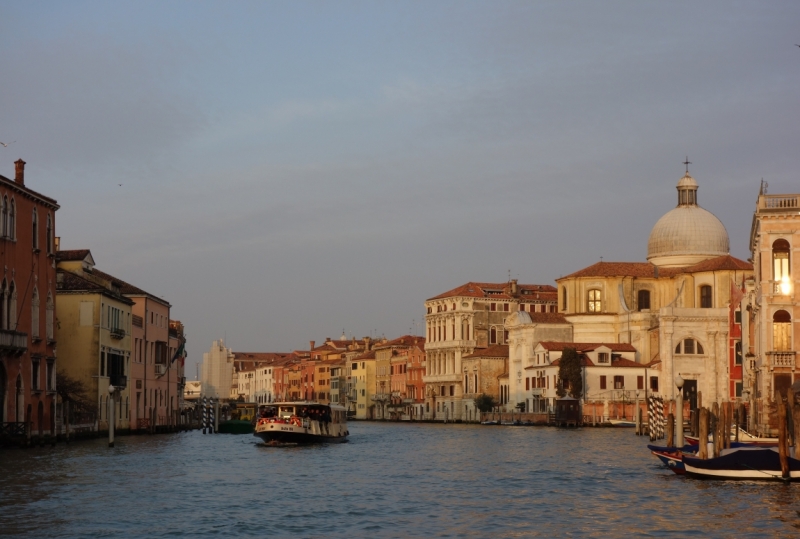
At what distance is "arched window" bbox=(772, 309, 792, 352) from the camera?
43688 mm

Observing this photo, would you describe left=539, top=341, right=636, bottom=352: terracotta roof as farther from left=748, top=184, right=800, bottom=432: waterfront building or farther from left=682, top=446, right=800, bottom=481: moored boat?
left=682, top=446, right=800, bottom=481: moored boat

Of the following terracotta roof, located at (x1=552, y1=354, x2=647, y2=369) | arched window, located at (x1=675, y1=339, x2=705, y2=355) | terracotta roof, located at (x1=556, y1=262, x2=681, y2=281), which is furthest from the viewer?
terracotta roof, located at (x1=556, y1=262, x2=681, y2=281)

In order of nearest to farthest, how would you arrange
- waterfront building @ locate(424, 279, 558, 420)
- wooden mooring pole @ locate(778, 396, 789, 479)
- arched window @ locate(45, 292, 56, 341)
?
wooden mooring pole @ locate(778, 396, 789, 479), arched window @ locate(45, 292, 56, 341), waterfront building @ locate(424, 279, 558, 420)

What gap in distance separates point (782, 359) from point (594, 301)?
4495 centimetres

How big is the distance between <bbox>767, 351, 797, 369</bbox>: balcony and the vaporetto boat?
55.8 ft

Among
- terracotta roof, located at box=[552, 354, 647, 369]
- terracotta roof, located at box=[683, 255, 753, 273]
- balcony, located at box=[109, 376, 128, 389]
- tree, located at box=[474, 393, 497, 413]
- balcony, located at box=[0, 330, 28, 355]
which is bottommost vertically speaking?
tree, located at box=[474, 393, 497, 413]

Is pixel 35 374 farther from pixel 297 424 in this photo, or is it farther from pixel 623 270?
pixel 623 270

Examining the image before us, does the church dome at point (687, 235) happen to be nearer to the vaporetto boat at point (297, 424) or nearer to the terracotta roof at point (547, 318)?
the terracotta roof at point (547, 318)

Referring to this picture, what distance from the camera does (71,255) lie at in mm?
50531

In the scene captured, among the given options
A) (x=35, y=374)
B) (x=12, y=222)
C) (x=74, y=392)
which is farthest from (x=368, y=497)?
(x=74, y=392)

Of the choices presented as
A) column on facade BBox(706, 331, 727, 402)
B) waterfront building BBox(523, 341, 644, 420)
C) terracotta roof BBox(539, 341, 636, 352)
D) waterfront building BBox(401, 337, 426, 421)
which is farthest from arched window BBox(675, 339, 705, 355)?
waterfront building BBox(401, 337, 426, 421)

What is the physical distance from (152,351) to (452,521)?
3982 cm

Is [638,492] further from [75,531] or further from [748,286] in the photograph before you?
[748,286]

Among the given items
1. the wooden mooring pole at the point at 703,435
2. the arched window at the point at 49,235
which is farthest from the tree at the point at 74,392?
the wooden mooring pole at the point at 703,435
